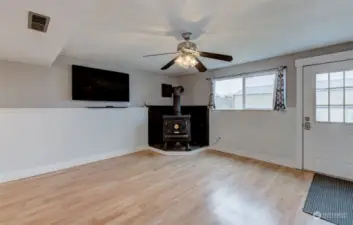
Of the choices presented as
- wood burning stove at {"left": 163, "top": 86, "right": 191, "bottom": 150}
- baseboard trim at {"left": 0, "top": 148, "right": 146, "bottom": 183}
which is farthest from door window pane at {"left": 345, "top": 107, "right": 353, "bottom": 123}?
baseboard trim at {"left": 0, "top": 148, "right": 146, "bottom": 183}

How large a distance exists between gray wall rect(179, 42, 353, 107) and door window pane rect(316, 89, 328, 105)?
1.33ft

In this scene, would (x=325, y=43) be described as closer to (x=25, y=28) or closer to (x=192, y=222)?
(x=192, y=222)

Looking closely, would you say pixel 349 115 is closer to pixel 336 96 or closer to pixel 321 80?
pixel 336 96

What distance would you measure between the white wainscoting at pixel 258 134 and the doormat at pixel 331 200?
81 centimetres

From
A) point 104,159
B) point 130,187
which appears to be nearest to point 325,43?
point 130,187

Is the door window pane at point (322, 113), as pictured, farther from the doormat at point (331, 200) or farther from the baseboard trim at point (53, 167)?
the baseboard trim at point (53, 167)

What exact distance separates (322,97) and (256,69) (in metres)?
1.41

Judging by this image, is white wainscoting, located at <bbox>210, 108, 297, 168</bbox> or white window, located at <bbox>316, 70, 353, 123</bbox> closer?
white window, located at <bbox>316, 70, 353, 123</bbox>

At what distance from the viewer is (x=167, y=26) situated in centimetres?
250

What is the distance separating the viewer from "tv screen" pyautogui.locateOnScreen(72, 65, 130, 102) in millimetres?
4133

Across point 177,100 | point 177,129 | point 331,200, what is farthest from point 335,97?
point 177,100

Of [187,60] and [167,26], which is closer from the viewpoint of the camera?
[167,26]

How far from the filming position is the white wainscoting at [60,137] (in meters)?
3.24

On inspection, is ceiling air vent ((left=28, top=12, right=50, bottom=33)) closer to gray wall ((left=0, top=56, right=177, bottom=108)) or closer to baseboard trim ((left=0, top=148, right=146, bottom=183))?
gray wall ((left=0, top=56, right=177, bottom=108))
